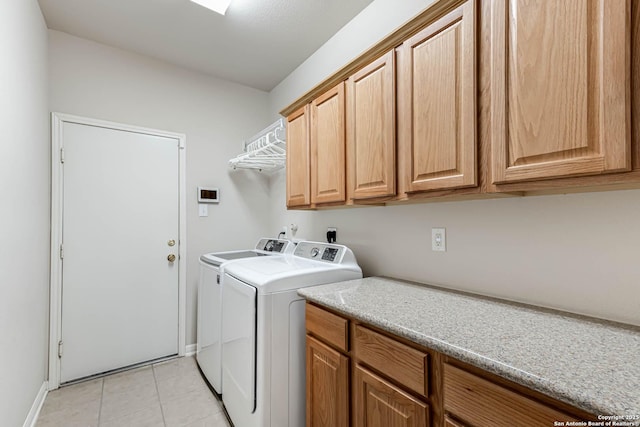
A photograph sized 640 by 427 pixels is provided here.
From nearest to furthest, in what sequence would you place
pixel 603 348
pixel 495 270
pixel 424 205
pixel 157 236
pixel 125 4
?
pixel 603 348, pixel 495 270, pixel 424 205, pixel 125 4, pixel 157 236

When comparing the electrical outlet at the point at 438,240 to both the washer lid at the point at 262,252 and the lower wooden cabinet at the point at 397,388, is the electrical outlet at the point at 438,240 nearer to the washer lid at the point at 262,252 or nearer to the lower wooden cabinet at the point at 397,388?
the lower wooden cabinet at the point at 397,388

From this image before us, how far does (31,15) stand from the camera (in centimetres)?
177

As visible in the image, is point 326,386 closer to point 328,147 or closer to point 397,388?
point 397,388

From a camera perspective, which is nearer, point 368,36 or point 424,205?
point 424,205

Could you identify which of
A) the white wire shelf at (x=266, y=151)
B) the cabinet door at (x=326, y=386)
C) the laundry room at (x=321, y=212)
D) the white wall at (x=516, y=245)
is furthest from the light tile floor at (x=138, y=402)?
the white wire shelf at (x=266, y=151)

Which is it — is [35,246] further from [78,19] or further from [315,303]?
[315,303]

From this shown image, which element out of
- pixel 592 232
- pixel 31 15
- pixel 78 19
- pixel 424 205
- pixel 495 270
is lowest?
pixel 495 270

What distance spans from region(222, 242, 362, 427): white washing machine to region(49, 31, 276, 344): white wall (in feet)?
4.15

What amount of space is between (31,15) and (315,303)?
2.41 m

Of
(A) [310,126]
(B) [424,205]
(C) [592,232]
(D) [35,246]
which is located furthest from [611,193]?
(D) [35,246]

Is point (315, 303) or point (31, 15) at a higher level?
point (31, 15)

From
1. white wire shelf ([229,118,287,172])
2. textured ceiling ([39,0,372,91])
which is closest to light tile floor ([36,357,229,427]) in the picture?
white wire shelf ([229,118,287,172])

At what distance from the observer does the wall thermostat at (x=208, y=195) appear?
2.78 m

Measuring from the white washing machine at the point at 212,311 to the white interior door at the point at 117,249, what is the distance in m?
0.46
